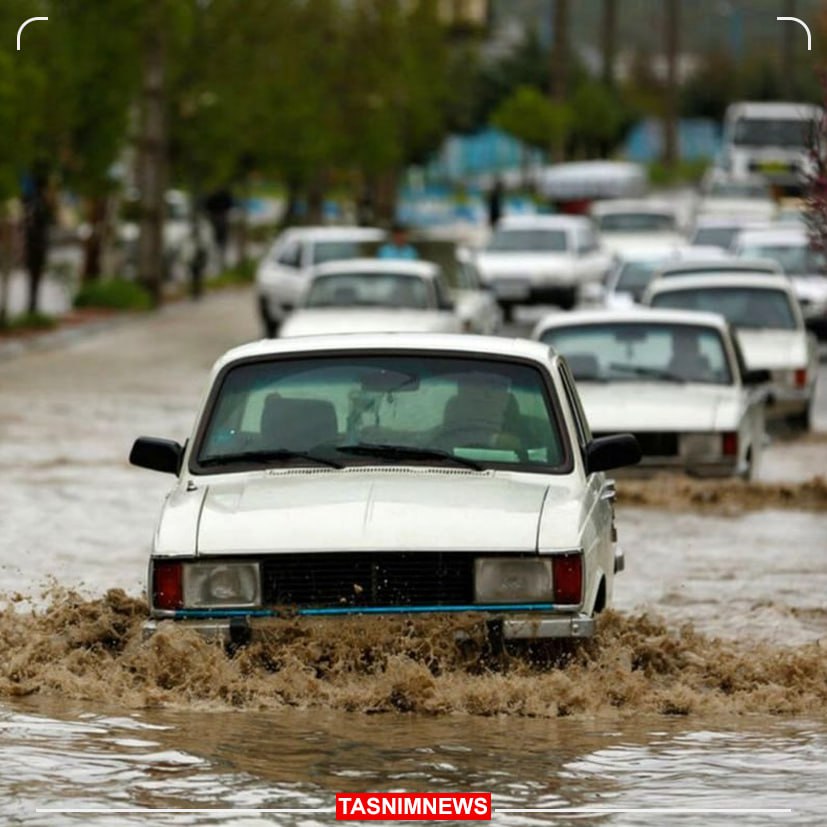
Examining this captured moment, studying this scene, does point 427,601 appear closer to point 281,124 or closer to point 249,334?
point 249,334

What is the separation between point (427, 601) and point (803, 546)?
7512 millimetres

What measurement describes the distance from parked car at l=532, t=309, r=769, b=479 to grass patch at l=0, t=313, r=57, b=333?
19.1m

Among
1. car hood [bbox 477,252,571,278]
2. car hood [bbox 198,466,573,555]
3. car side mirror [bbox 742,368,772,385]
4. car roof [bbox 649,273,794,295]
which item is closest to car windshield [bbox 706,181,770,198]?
car hood [bbox 477,252,571,278]

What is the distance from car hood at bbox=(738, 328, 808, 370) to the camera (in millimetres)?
24844

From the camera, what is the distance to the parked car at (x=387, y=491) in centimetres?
966

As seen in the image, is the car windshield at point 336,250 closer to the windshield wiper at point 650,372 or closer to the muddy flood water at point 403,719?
the windshield wiper at point 650,372

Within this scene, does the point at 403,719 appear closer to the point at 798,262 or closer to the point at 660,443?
the point at 660,443

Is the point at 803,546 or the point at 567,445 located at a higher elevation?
the point at 567,445

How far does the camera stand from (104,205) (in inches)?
1991

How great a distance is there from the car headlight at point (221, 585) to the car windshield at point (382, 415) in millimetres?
844

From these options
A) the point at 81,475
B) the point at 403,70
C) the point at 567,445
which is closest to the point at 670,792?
the point at 567,445

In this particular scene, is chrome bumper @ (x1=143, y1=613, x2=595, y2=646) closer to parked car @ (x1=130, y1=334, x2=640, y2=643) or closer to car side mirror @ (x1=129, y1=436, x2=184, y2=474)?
parked car @ (x1=130, y1=334, x2=640, y2=643)

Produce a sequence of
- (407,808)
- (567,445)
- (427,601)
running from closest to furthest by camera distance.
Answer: (407,808) < (427,601) < (567,445)

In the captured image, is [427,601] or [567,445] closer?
[427,601]
